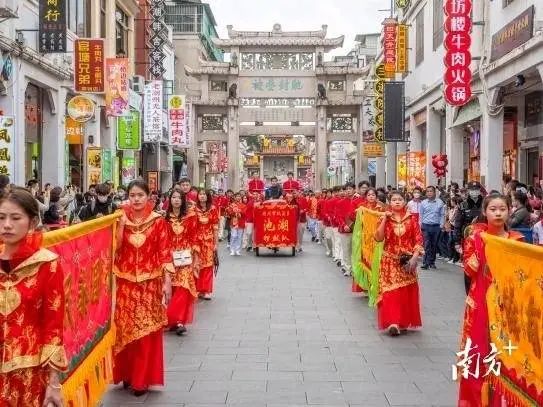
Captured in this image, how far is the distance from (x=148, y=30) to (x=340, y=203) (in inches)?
867

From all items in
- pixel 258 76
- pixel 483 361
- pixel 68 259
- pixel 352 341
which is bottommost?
pixel 352 341

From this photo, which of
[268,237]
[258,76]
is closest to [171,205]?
[268,237]

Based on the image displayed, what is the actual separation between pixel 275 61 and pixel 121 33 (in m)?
11.6

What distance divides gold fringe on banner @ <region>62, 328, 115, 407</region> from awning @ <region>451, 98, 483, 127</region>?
15442 mm

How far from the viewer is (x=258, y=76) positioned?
41.0 m

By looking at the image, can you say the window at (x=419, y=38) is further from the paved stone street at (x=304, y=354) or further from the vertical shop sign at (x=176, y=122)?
the paved stone street at (x=304, y=354)

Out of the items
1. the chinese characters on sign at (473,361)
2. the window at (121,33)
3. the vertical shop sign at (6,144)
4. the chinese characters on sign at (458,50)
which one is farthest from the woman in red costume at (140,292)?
the window at (121,33)

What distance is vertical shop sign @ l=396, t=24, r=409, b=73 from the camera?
27734 millimetres

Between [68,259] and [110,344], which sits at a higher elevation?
[68,259]

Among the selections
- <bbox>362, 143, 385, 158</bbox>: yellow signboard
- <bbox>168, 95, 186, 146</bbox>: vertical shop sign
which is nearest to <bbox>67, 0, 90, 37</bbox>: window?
<bbox>168, 95, 186, 146</bbox>: vertical shop sign

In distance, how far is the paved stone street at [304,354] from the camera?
6035 millimetres

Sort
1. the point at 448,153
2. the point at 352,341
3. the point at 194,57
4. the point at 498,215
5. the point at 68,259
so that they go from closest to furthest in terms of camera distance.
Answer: the point at 68,259 < the point at 498,215 < the point at 352,341 < the point at 448,153 < the point at 194,57

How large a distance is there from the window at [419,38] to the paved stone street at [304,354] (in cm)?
1666

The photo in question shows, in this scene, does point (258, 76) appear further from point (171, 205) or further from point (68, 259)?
point (68, 259)
